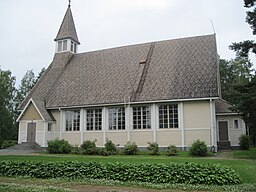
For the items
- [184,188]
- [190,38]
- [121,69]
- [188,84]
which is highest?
[190,38]

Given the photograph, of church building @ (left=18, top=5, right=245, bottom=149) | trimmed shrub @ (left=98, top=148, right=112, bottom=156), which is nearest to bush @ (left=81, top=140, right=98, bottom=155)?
trimmed shrub @ (left=98, top=148, right=112, bottom=156)

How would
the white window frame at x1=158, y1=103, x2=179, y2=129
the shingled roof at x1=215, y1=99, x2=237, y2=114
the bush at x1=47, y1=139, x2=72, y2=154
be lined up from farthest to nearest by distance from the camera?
the shingled roof at x1=215, y1=99, x2=237, y2=114
the white window frame at x1=158, y1=103, x2=179, y2=129
the bush at x1=47, y1=139, x2=72, y2=154

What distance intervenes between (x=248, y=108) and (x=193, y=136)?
6894 mm

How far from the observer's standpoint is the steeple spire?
32.2 m

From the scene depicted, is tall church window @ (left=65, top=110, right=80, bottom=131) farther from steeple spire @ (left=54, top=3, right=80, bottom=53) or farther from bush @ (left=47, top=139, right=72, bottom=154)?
steeple spire @ (left=54, top=3, right=80, bottom=53)

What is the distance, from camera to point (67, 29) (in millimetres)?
32781

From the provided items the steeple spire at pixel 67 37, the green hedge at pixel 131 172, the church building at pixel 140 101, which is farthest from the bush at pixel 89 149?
the steeple spire at pixel 67 37

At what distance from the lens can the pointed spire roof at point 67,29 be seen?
3247cm

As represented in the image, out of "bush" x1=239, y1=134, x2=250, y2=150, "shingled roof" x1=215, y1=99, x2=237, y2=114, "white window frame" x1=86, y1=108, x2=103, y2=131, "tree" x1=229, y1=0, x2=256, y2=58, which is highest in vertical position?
"tree" x1=229, y1=0, x2=256, y2=58

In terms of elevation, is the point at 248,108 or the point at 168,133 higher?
the point at 248,108

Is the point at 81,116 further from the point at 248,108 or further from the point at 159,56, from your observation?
the point at 248,108

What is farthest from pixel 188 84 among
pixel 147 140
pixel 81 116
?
pixel 81 116

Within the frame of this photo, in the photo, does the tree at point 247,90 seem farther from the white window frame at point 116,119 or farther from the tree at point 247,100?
the white window frame at point 116,119

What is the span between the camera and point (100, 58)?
99.7ft
